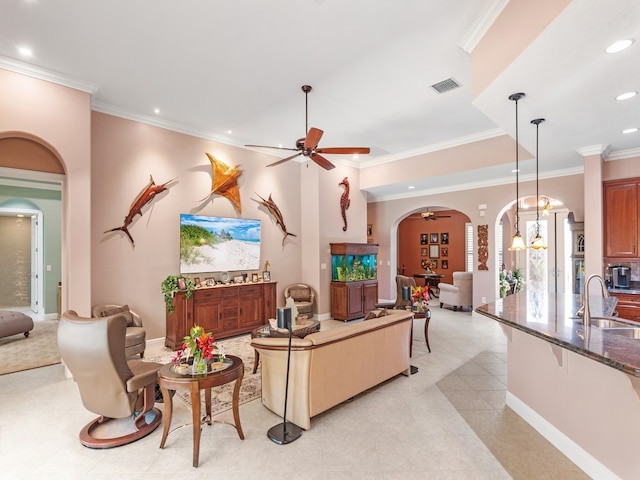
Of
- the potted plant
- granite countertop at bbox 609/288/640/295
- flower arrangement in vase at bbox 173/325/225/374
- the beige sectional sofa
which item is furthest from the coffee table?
granite countertop at bbox 609/288/640/295

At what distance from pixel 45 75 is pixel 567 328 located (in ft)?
19.2

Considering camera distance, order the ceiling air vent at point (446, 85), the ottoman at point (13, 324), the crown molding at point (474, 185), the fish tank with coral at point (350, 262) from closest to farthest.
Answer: the ceiling air vent at point (446, 85) < the ottoman at point (13, 324) < the crown molding at point (474, 185) < the fish tank with coral at point (350, 262)

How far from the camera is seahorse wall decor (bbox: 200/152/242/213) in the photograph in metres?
5.93

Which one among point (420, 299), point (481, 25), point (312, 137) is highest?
point (481, 25)

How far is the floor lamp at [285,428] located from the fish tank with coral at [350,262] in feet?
14.3

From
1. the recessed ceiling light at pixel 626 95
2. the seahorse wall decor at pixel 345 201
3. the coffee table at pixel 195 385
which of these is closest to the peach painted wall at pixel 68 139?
the coffee table at pixel 195 385

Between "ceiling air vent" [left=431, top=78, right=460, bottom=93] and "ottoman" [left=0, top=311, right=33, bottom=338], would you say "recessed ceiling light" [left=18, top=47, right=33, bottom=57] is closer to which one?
"ottoman" [left=0, top=311, right=33, bottom=338]

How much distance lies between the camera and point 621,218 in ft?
16.8

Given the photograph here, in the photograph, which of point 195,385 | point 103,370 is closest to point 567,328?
point 195,385

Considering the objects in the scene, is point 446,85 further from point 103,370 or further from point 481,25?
point 103,370

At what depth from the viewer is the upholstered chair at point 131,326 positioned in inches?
170

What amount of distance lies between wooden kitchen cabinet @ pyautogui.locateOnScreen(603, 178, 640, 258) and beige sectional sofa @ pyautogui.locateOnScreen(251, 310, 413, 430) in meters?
4.14

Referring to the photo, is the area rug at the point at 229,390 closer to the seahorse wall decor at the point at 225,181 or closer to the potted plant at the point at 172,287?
the potted plant at the point at 172,287

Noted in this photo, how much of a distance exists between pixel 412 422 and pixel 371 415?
0.38 metres
